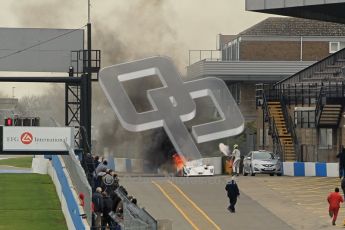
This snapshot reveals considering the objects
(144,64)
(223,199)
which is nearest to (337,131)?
(144,64)

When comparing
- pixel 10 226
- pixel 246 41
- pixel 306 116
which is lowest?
pixel 10 226

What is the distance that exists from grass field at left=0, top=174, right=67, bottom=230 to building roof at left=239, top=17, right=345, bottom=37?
5563 centimetres

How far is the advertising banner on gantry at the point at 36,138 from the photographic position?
52000 millimetres

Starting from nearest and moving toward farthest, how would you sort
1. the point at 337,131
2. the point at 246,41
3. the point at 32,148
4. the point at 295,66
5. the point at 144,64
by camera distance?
1. the point at 32,148
2. the point at 337,131
3. the point at 144,64
4. the point at 295,66
5. the point at 246,41

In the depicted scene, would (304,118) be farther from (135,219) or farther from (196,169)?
(135,219)

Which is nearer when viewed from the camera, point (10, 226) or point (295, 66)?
point (10, 226)

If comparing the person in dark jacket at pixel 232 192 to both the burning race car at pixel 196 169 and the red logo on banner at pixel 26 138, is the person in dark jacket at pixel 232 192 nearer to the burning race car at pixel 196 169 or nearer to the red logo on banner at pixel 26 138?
the burning race car at pixel 196 169

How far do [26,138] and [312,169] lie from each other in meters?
14.4

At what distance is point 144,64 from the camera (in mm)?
76125

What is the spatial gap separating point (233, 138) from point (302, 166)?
28663 millimetres

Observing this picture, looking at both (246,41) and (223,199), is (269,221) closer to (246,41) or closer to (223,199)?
(223,199)

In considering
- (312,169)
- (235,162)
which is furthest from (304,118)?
(235,162)

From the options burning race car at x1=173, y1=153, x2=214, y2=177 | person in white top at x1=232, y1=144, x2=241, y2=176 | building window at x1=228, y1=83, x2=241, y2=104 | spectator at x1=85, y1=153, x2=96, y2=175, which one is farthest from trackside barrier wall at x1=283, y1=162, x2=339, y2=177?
building window at x1=228, y1=83, x2=241, y2=104

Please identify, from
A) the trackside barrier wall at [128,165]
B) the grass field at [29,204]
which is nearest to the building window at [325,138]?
the trackside barrier wall at [128,165]
